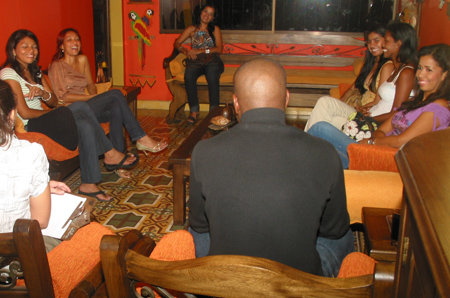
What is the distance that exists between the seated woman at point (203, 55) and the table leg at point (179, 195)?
2567 mm

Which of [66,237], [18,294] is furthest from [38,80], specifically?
[18,294]

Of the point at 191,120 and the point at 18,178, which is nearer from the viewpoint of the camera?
the point at 18,178

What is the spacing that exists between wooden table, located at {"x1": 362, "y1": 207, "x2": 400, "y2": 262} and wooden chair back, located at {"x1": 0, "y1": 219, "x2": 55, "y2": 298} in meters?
1.11

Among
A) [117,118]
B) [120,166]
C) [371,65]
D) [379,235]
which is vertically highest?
[371,65]

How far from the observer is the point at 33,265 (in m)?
1.09

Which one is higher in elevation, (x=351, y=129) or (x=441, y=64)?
Result: (x=441, y=64)

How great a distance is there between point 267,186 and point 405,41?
2.73 meters

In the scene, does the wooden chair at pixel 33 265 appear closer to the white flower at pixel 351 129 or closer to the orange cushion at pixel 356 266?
the orange cushion at pixel 356 266

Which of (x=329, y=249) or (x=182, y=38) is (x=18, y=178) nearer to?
(x=329, y=249)

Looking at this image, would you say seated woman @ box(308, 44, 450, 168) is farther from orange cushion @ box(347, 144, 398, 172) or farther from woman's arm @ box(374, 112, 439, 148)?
orange cushion @ box(347, 144, 398, 172)

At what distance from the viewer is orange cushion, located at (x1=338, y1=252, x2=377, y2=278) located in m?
1.31

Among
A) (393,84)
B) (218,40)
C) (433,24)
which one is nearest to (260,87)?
(393,84)

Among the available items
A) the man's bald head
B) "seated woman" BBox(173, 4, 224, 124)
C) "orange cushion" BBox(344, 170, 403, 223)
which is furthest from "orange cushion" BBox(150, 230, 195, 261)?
"seated woman" BBox(173, 4, 224, 124)

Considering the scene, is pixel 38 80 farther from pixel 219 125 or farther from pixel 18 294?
pixel 18 294
